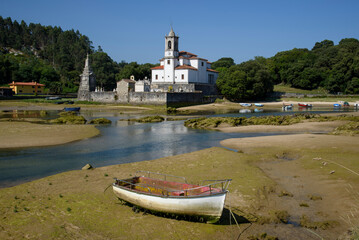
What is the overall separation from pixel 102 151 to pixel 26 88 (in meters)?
87.2

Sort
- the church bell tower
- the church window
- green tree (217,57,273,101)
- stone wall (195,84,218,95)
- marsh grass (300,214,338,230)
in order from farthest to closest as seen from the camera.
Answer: the church window → the church bell tower → stone wall (195,84,218,95) → green tree (217,57,273,101) → marsh grass (300,214,338,230)

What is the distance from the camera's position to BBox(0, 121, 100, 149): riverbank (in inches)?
1011

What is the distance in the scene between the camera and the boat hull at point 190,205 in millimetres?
10172

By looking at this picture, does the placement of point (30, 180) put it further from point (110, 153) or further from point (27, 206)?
point (110, 153)

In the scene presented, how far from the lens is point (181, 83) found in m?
83.9

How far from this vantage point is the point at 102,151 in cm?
2353

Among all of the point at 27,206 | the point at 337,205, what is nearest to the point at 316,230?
the point at 337,205

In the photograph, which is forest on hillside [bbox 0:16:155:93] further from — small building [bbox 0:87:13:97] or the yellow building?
small building [bbox 0:87:13:97]

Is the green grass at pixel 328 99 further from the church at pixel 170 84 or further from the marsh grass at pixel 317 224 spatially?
the marsh grass at pixel 317 224

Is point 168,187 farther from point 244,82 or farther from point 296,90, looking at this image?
point 296,90

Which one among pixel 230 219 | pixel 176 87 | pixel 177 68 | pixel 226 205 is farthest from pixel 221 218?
pixel 177 68

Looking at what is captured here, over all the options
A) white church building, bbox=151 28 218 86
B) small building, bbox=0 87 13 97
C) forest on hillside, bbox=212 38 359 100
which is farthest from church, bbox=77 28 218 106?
small building, bbox=0 87 13 97

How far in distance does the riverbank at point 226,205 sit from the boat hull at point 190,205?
0.45m

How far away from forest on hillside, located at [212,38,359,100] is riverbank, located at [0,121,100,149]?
55.0 metres
